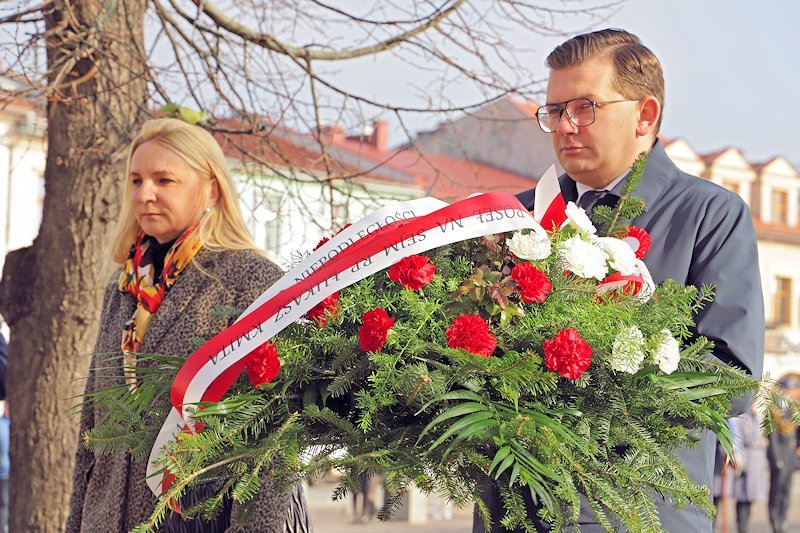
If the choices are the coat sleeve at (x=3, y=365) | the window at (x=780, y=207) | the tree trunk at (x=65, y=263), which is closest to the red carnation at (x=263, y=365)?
the tree trunk at (x=65, y=263)

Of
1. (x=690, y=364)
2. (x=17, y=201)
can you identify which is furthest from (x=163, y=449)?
(x=17, y=201)

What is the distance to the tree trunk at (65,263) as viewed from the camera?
525 centimetres

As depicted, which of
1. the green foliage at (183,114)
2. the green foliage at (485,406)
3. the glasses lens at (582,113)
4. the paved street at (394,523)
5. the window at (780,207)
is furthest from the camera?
the window at (780,207)

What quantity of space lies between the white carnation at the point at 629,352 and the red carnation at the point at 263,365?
62 centimetres

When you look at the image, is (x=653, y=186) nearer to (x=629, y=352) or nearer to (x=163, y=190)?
(x=629, y=352)

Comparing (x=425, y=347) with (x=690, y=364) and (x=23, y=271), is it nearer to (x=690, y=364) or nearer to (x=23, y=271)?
(x=690, y=364)

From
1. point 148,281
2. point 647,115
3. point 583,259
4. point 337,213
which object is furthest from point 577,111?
point 337,213

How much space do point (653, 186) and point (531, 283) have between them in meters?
0.69

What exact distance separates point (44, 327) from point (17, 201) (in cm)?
2215

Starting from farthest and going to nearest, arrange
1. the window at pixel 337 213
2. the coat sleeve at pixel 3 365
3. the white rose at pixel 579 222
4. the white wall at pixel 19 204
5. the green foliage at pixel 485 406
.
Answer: the white wall at pixel 19 204, the window at pixel 337 213, the coat sleeve at pixel 3 365, the white rose at pixel 579 222, the green foliage at pixel 485 406

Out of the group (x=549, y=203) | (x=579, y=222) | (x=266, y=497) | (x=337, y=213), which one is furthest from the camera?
(x=337, y=213)

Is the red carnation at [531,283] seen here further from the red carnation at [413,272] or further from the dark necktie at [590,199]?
the dark necktie at [590,199]

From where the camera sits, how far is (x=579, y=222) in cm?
227

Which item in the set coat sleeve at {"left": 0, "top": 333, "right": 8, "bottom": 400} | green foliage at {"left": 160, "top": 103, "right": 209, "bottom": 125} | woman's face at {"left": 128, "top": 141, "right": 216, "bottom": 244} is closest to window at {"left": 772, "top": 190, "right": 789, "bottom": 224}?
coat sleeve at {"left": 0, "top": 333, "right": 8, "bottom": 400}
